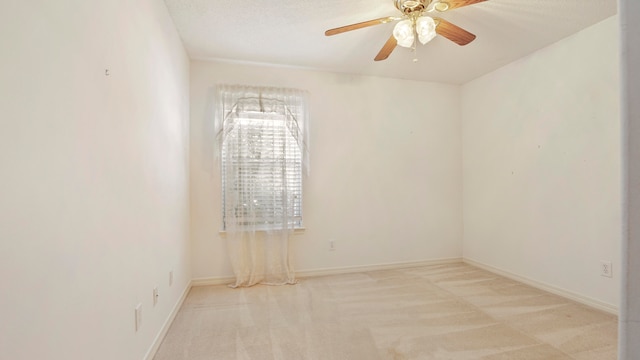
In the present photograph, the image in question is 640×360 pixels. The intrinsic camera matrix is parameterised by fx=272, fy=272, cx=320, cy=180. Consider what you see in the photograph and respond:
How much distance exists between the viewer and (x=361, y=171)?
3.37 metres

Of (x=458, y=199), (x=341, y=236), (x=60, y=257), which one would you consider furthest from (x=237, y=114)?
(x=458, y=199)

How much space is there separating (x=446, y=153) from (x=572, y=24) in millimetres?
1725

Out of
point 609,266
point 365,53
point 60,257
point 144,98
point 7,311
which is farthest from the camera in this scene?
point 365,53

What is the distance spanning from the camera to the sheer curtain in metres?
2.88

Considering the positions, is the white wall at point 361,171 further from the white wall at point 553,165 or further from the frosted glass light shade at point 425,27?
the frosted glass light shade at point 425,27

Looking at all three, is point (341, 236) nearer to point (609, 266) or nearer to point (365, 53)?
point (365, 53)

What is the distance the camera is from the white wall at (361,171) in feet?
9.66

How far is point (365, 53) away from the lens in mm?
2822

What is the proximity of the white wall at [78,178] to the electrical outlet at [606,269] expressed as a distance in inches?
135

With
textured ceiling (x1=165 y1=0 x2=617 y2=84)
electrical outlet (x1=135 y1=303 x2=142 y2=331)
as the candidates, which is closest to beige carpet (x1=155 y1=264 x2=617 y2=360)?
electrical outlet (x1=135 y1=303 x2=142 y2=331)

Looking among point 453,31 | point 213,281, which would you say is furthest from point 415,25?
point 213,281

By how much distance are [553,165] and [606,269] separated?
966 mm

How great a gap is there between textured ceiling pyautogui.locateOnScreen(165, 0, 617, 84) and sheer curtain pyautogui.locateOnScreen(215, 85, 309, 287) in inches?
17.4

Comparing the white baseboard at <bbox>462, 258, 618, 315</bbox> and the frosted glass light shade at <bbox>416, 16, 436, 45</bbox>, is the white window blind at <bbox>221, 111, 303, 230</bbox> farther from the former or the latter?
the white baseboard at <bbox>462, 258, 618, 315</bbox>
